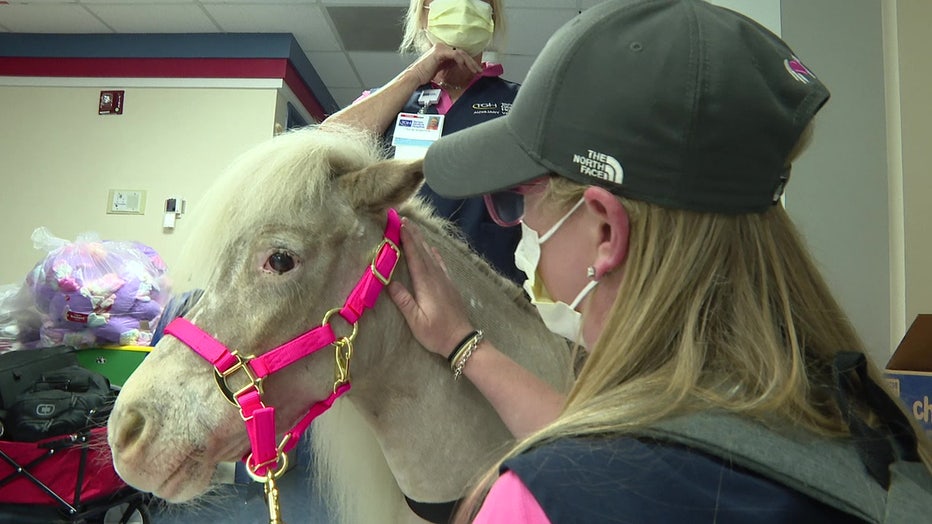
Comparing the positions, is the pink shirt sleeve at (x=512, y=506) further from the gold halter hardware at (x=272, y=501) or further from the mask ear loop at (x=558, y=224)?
the gold halter hardware at (x=272, y=501)

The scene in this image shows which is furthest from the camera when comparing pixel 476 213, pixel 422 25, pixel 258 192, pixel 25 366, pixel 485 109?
pixel 25 366

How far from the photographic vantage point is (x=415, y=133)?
1275 millimetres

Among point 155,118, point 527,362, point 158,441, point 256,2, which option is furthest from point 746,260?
point 155,118

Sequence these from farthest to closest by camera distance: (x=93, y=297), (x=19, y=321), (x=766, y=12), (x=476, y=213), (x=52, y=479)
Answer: (x=19, y=321)
(x=93, y=297)
(x=52, y=479)
(x=766, y=12)
(x=476, y=213)

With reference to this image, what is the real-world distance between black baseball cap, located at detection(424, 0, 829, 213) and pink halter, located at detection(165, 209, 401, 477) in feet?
1.26

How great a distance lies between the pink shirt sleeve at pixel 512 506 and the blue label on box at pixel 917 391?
4.44ft

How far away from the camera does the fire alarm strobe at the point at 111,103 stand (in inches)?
169

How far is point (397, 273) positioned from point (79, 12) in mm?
4485

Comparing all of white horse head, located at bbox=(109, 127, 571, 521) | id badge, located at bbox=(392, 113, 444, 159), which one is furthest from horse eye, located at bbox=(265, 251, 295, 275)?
id badge, located at bbox=(392, 113, 444, 159)

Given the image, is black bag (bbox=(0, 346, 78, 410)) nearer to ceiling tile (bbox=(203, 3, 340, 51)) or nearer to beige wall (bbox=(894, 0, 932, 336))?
ceiling tile (bbox=(203, 3, 340, 51))

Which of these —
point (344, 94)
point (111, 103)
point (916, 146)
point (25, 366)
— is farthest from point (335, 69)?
point (916, 146)

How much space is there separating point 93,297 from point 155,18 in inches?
92.6

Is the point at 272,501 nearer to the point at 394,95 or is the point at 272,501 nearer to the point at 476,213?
the point at 476,213

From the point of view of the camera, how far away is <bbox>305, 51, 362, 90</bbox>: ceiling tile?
4699mm
